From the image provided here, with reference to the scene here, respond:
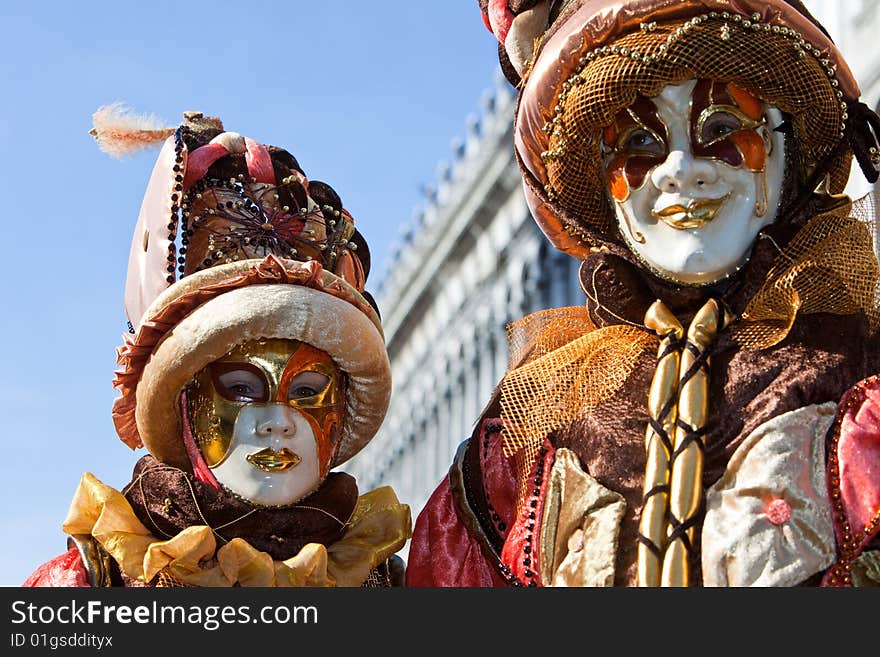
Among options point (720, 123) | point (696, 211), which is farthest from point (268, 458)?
point (720, 123)

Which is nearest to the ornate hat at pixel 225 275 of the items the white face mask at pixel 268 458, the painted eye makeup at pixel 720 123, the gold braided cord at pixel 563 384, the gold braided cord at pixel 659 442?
the white face mask at pixel 268 458

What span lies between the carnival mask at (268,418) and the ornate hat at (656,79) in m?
0.64

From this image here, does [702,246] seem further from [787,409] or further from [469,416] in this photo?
[469,416]

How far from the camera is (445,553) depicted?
3.67 metres

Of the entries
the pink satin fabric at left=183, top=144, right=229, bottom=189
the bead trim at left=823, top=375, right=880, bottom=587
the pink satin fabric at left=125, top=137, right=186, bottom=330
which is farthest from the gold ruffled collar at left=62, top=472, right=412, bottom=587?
the bead trim at left=823, top=375, right=880, bottom=587

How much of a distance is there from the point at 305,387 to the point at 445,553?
0.48 m

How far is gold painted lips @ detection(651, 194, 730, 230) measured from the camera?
11.0 ft

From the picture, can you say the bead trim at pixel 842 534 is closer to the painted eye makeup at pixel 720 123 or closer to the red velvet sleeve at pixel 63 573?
the painted eye makeup at pixel 720 123

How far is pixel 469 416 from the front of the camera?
2017 centimetres

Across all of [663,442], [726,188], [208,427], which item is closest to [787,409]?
[663,442]

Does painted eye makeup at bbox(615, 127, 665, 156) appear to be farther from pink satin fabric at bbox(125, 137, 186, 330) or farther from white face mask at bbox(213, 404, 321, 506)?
pink satin fabric at bbox(125, 137, 186, 330)

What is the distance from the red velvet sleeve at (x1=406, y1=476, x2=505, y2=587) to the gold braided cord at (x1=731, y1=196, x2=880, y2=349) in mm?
723

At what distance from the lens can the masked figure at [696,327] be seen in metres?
3.20

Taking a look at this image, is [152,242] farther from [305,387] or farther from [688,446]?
[688,446]
